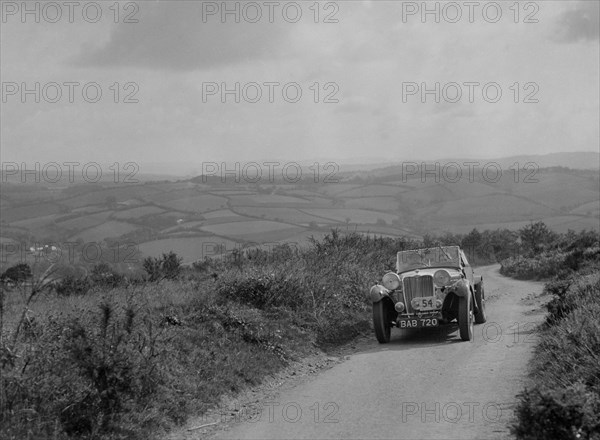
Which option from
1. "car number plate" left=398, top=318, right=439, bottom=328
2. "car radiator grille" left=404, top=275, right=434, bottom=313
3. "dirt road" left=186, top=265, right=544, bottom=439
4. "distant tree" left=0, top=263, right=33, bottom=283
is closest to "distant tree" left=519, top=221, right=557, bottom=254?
"car radiator grille" left=404, top=275, right=434, bottom=313

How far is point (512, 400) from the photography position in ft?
29.2

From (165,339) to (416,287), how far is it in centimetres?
684

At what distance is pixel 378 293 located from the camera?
558 inches

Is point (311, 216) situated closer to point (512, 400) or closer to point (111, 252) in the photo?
point (111, 252)

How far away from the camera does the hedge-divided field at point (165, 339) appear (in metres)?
7.29

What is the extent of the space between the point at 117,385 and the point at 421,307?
26.1 ft

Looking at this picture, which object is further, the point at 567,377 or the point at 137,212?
the point at 137,212

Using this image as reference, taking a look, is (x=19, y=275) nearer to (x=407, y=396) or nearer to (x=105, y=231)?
(x=407, y=396)

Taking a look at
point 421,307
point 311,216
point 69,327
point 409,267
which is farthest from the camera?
point 311,216

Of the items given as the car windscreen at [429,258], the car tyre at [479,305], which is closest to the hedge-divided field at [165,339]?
the car windscreen at [429,258]

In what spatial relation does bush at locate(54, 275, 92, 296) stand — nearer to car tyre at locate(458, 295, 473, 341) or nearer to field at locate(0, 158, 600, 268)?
car tyre at locate(458, 295, 473, 341)

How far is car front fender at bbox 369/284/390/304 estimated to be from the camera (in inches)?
555

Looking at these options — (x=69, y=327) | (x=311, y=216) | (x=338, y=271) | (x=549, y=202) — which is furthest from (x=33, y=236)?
(x=549, y=202)

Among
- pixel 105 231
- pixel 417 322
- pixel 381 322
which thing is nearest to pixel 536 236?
pixel 105 231
